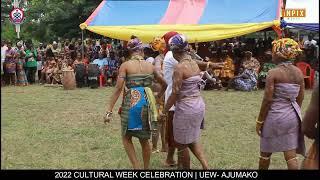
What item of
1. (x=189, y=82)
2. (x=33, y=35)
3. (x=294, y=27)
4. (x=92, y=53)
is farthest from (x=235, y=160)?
(x=33, y=35)

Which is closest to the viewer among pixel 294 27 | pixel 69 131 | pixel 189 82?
pixel 189 82

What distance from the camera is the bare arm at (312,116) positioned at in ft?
9.89

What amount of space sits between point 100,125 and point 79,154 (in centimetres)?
202

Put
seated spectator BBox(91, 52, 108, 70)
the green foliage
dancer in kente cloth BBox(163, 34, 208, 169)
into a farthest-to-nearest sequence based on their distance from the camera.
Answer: the green foliage → seated spectator BBox(91, 52, 108, 70) → dancer in kente cloth BBox(163, 34, 208, 169)

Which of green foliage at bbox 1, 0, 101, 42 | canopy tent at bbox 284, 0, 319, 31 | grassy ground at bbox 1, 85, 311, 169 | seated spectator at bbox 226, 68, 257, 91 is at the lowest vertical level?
grassy ground at bbox 1, 85, 311, 169

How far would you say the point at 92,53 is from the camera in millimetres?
17469

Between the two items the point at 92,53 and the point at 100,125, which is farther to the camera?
the point at 92,53

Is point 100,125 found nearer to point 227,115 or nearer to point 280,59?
point 227,115

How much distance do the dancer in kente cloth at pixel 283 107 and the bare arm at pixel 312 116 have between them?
3.98 feet

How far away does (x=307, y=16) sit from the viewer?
11.7 meters

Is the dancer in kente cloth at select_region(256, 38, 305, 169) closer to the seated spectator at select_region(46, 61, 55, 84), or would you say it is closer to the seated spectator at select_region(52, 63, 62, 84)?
the seated spectator at select_region(52, 63, 62, 84)

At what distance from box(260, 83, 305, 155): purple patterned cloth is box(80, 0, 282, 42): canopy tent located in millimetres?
7916

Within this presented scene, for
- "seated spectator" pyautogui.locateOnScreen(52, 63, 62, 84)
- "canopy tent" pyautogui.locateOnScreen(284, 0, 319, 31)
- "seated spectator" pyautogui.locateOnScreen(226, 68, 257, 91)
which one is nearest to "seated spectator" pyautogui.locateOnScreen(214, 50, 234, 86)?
"seated spectator" pyautogui.locateOnScreen(226, 68, 257, 91)

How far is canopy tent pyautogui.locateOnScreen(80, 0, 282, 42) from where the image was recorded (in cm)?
1246
